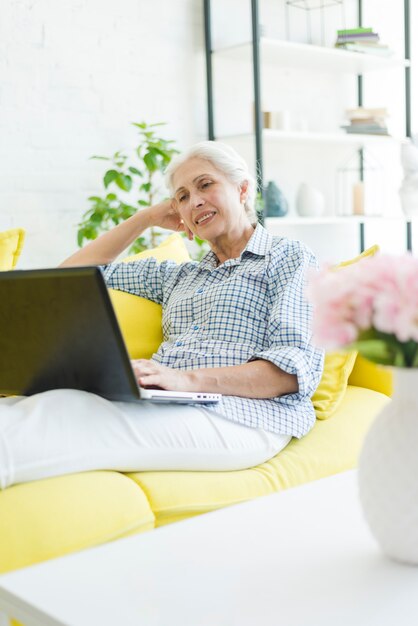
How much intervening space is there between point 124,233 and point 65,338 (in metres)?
0.94

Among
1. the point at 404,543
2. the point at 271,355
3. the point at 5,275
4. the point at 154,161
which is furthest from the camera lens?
the point at 154,161

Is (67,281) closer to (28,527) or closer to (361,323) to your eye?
(28,527)

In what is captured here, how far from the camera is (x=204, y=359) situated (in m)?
2.02

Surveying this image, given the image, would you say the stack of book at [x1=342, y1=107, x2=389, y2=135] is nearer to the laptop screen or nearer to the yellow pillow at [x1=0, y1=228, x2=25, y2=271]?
the yellow pillow at [x1=0, y1=228, x2=25, y2=271]

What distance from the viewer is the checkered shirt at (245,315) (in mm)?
1875

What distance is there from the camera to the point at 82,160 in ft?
12.2

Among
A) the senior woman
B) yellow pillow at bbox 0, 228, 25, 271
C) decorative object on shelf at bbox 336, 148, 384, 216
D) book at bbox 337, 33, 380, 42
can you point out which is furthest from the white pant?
book at bbox 337, 33, 380, 42

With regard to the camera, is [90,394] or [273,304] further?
[273,304]

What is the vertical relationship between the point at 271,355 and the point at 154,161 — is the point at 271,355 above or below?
below

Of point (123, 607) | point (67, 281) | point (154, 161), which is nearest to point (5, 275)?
point (67, 281)

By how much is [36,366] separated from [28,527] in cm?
34

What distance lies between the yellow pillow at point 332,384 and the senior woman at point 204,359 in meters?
0.07

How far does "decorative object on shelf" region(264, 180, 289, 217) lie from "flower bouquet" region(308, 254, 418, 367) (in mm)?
3314

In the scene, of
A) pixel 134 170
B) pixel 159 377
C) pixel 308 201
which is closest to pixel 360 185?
pixel 308 201
